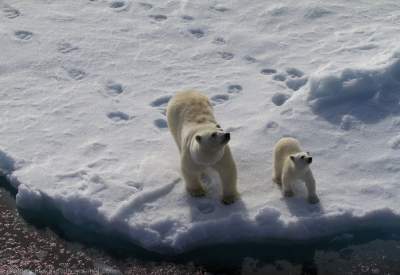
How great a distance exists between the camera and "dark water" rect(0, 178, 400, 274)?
414 cm

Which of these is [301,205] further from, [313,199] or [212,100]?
[212,100]

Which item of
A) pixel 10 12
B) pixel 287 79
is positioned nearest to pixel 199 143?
pixel 287 79

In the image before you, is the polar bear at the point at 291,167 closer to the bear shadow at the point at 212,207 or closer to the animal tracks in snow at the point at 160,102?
the bear shadow at the point at 212,207

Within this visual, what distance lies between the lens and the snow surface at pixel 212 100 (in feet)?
14.7

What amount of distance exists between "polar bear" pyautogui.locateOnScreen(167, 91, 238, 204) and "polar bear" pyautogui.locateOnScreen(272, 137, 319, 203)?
39 cm

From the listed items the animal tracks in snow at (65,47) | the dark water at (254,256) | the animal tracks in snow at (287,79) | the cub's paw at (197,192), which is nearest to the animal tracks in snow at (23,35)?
the animal tracks in snow at (65,47)

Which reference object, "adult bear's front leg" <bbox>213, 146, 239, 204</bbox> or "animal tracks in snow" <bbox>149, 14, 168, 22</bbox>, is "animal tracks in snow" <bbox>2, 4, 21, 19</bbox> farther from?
"adult bear's front leg" <bbox>213, 146, 239, 204</bbox>

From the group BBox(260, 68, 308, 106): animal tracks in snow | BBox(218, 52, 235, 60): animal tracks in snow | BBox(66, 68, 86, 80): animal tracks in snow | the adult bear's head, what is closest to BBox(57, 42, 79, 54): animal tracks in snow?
BBox(66, 68, 86, 80): animal tracks in snow

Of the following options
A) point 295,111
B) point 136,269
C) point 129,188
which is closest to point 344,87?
point 295,111

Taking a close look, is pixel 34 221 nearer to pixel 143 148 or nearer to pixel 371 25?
pixel 143 148

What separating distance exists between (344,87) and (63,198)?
2889mm

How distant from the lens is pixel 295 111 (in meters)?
5.69

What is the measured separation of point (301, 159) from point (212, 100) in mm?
1910

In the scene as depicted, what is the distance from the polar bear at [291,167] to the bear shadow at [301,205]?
0.04 m
